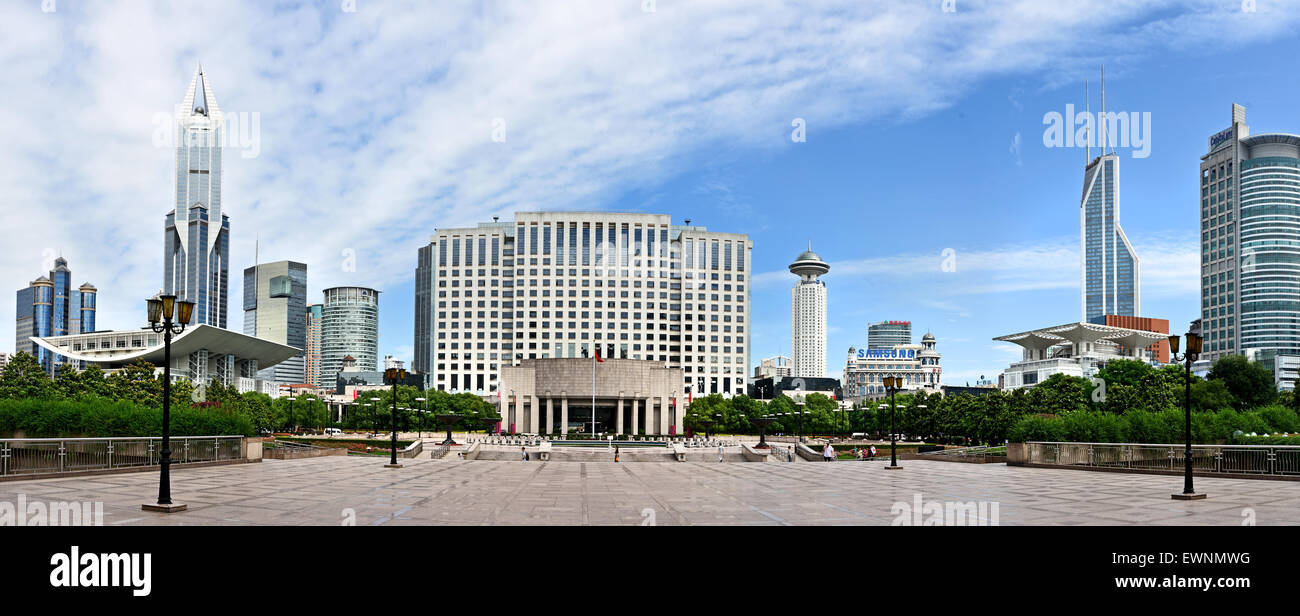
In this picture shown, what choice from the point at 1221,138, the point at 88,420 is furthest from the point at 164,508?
the point at 1221,138

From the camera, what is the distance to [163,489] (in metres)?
A: 15.3

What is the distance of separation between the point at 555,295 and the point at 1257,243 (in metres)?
151

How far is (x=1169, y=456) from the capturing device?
29781 millimetres

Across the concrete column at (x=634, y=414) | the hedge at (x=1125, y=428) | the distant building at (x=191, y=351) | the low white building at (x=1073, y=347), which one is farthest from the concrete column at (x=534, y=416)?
the hedge at (x=1125, y=428)

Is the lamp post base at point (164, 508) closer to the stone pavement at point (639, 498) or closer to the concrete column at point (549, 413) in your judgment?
the stone pavement at point (639, 498)

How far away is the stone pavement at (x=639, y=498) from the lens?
14.7m

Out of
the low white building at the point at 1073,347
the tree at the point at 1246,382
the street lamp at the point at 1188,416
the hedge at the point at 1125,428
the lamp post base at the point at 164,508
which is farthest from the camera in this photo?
the low white building at the point at 1073,347

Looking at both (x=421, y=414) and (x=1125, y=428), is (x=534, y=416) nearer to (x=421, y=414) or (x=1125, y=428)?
(x=421, y=414)

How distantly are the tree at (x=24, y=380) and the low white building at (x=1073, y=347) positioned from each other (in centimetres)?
12828

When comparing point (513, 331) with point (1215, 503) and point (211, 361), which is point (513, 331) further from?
point (1215, 503)

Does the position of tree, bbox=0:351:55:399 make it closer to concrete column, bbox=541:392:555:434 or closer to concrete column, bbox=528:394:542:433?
concrete column, bbox=528:394:542:433

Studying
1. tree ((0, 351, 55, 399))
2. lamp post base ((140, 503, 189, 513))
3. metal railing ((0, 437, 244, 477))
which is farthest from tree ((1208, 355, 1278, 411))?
tree ((0, 351, 55, 399))
